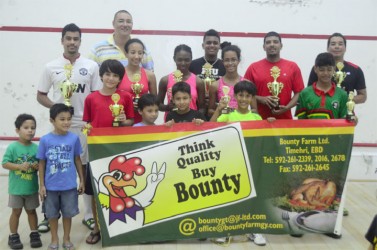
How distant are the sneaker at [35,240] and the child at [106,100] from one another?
2.46 ft

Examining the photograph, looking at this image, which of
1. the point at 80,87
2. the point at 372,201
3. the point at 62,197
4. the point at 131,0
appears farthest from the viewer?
the point at 131,0

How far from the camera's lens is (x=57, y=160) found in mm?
2639

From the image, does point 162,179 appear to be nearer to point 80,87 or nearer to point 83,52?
point 80,87

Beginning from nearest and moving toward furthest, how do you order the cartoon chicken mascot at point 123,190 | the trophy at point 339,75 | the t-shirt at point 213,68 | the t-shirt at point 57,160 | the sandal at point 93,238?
the t-shirt at point 57,160, the cartoon chicken mascot at point 123,190, the sandal at point 93,238, the trophy at point 339,75, the t-shirt at point 213,68

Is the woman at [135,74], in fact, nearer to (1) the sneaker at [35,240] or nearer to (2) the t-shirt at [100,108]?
(2) the t-shirt at [100,108]

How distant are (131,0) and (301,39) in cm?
172

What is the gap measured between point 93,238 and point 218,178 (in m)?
0.87

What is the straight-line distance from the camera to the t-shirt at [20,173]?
106 inches

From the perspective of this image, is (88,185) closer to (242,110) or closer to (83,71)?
(83,71)

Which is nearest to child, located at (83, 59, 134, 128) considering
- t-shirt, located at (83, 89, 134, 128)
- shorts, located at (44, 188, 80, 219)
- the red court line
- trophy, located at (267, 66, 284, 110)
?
t-shirt, located at (83, 89, 134, 128)

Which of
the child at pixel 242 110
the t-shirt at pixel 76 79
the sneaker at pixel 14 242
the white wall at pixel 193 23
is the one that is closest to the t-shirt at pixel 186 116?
the child at pixel 242 110

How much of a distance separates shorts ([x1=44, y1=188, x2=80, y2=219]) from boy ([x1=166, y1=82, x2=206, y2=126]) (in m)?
0.74

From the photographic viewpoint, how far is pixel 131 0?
4.50 metres

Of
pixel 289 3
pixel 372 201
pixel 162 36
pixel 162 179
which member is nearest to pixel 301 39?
pixel 289 3
